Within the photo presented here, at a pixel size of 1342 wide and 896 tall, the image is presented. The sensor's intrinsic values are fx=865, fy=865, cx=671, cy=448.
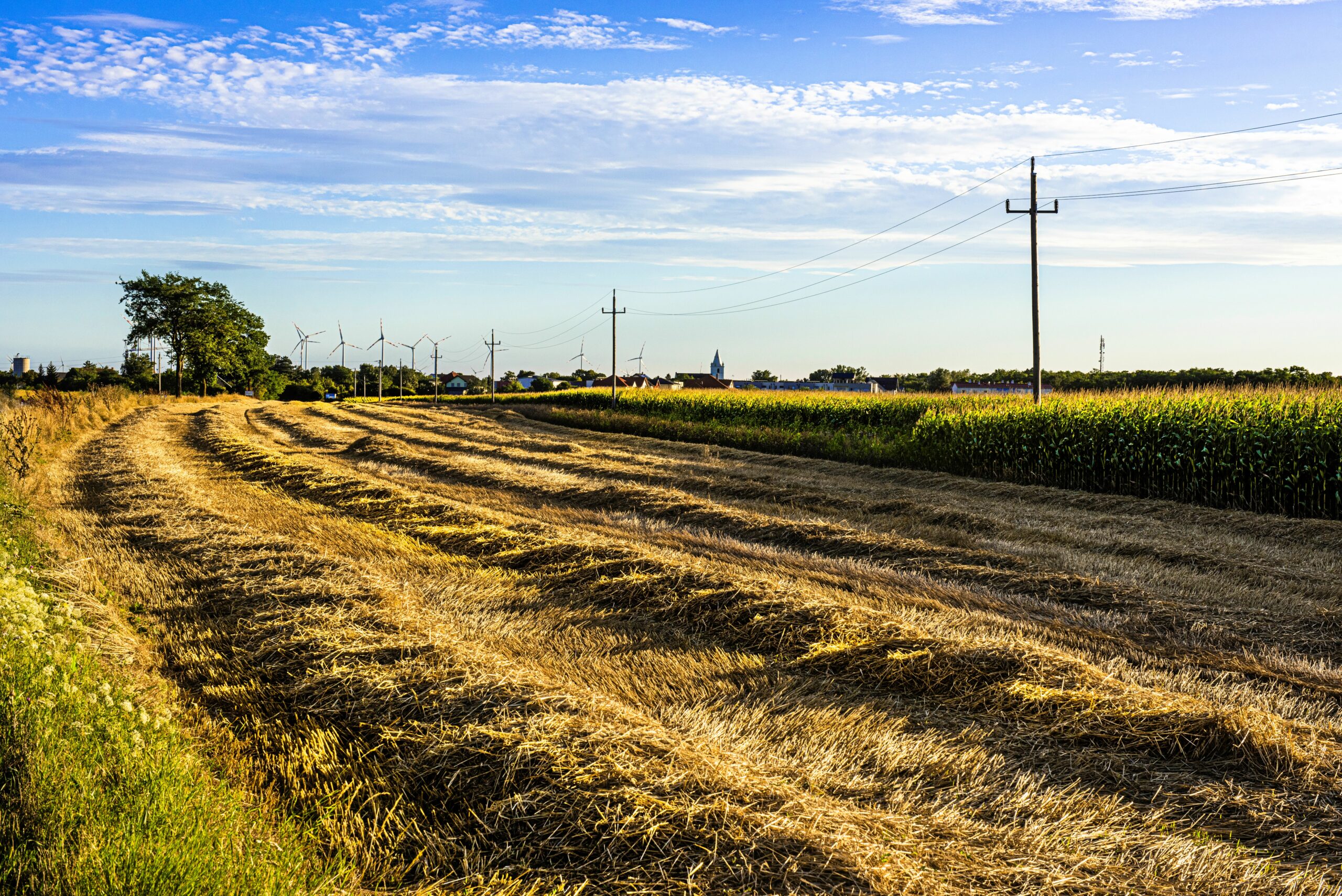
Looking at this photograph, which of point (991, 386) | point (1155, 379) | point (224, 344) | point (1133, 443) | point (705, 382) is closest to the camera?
point (1133, 443)

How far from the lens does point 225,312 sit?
73.0 metres

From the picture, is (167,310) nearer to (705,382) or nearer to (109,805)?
(705,382)

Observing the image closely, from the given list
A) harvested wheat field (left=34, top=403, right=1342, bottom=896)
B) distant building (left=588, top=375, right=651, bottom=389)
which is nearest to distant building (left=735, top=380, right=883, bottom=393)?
distant building (left=588, top=375, right=651, bottom=389)

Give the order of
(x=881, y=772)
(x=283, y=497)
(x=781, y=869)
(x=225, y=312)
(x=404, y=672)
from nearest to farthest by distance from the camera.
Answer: (x=781, y=869) → (x=881, y=772) → (x=404, y=672) → (x=283, y=497) → (x=225, y=312)

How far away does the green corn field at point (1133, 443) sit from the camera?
14.3 m

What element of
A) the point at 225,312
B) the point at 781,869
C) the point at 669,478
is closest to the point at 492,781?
the point at 781,869

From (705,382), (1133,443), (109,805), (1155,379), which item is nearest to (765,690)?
(109,805)

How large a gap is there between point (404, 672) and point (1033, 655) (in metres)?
4.13

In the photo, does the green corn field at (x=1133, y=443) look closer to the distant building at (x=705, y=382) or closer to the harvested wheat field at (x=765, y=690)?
the harvested wheat field at (x=765, y=690)

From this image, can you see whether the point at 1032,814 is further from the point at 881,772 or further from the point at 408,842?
the point at 408,842

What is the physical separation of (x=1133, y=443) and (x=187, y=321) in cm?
7093

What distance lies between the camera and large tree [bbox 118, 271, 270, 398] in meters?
67.7

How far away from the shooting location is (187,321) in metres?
68.6

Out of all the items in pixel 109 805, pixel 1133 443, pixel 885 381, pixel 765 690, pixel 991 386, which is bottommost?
pixel 765 690
